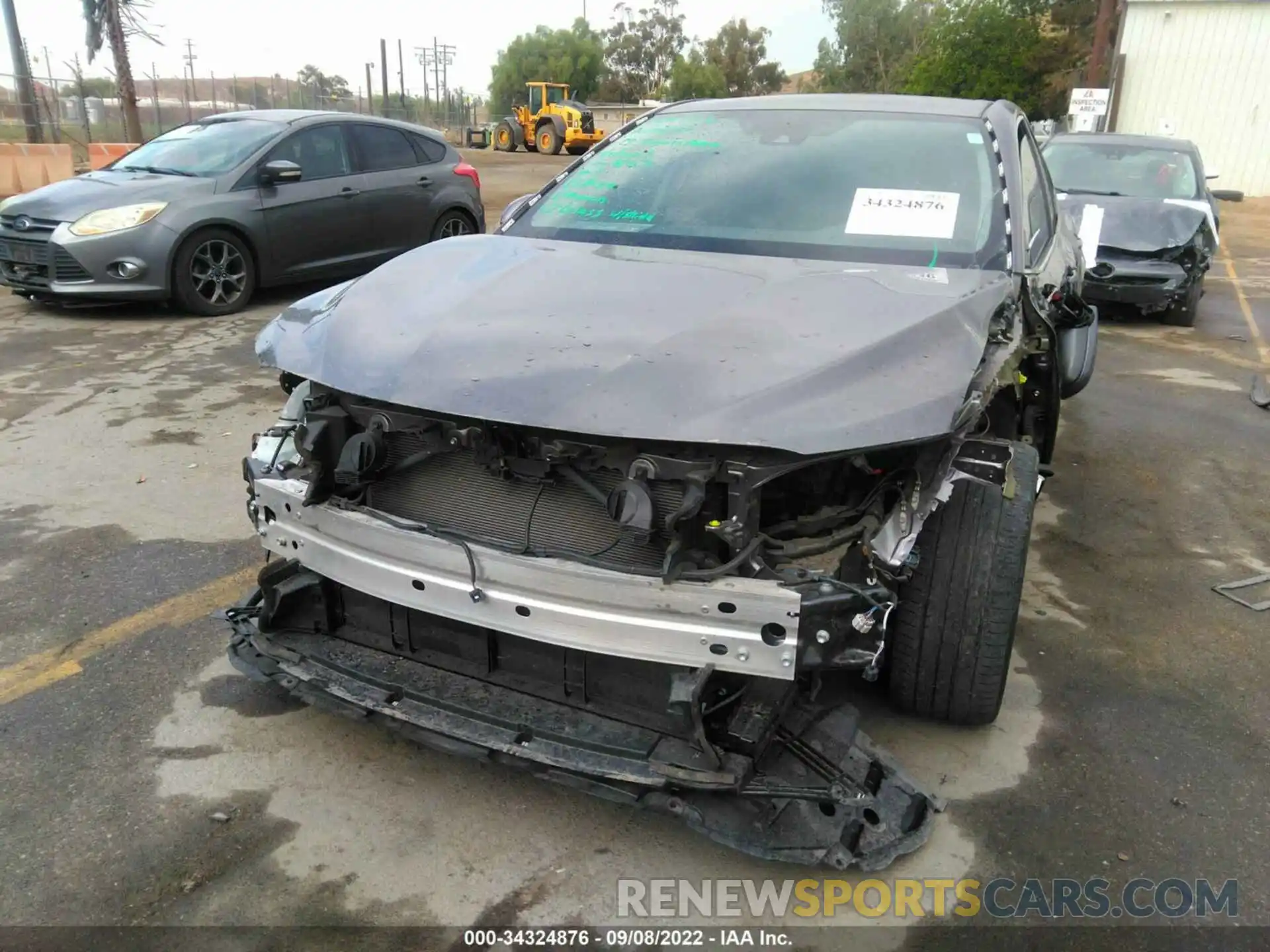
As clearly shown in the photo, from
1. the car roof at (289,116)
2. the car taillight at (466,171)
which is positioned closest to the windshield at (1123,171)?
the car taillight at (466,171)

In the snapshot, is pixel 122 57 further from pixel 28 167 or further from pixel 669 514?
pixel 669 514

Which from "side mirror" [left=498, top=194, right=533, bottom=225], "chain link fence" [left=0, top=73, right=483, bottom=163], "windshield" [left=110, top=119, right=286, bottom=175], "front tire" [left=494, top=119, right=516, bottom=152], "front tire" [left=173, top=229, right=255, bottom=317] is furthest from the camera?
"front tire" [left=494, top=119, right=516, bottom=152]

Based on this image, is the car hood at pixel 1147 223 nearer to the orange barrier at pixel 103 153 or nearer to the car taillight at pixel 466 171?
the car taillight at pixel 466 171

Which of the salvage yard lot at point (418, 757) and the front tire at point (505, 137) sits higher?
the front tire at point (505, 137)

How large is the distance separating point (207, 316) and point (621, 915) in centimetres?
704

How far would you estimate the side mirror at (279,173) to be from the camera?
7.87 metres

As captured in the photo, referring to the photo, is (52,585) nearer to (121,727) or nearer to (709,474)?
Answer: (121,727)

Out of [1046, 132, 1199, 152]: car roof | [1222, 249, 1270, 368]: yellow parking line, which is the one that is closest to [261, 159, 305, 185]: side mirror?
[1046, 132, 1199, 152]: car roof

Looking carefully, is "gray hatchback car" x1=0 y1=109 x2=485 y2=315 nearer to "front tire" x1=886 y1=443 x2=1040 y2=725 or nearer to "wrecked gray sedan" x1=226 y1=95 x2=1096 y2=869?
"wrecked gray sedan" x1=226 y1=95 x2=1096 y2=869

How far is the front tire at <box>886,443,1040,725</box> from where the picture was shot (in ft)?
8.68

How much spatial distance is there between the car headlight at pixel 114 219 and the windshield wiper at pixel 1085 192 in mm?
7973

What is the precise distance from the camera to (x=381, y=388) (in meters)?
2.44

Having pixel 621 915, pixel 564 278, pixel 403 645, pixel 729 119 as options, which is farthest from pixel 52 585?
pixel 729 119

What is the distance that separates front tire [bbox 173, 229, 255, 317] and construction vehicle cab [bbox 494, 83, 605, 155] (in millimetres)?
27791
